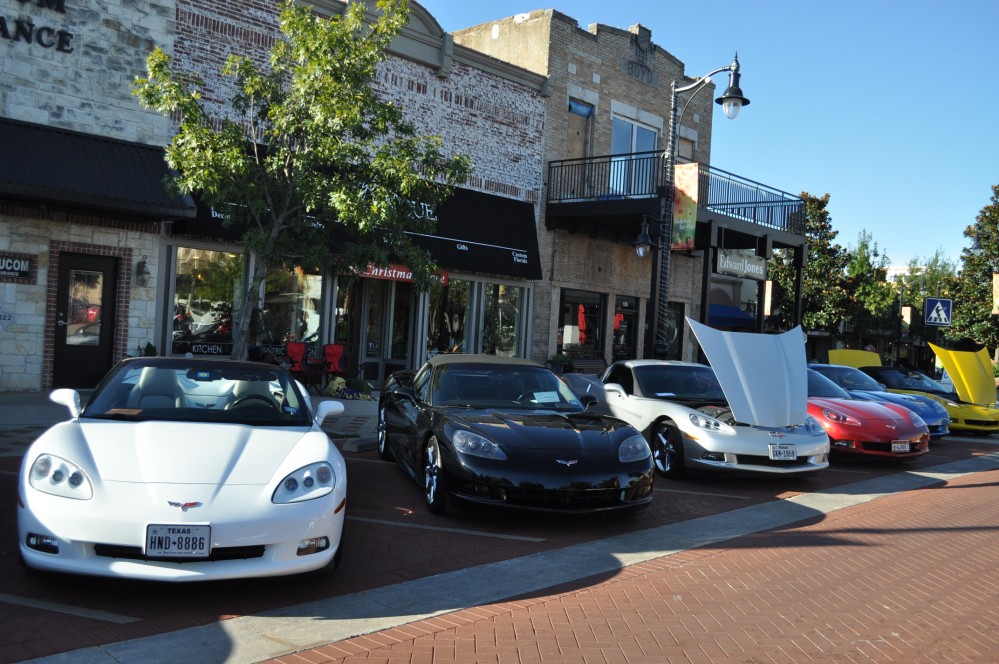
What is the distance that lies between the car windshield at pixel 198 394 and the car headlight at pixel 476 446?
54.4 inches

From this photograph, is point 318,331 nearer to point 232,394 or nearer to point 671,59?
point 232,394

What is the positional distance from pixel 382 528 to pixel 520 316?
1378 cm

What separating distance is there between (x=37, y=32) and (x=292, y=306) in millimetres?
6185

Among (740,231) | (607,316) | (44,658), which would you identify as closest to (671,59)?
(740,231)

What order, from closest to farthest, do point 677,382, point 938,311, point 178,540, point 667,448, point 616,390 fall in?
point 178,540 < point 667,448 < point 616,390 < point 677,382 < point 938,311

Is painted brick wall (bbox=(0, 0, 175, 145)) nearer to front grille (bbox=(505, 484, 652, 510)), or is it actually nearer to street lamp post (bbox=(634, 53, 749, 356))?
street lamp post (bbox=(634, 53, 749, 356))

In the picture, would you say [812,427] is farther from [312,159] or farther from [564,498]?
[312,159]

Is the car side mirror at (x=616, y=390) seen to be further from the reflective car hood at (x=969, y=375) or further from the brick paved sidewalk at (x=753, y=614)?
the reflective car hood at (x=969, y=375)

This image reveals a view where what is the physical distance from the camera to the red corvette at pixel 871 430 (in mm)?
11531

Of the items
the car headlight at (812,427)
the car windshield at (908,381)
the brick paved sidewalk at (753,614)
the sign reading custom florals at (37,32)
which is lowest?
the brick paved sidewalk at (753,614)

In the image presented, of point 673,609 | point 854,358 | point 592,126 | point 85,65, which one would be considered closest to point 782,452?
point 673,609

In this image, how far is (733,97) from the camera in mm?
15320

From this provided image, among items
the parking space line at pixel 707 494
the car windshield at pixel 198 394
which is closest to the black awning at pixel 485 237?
the parking space line at pixel 707 494

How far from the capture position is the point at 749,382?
9.91m
